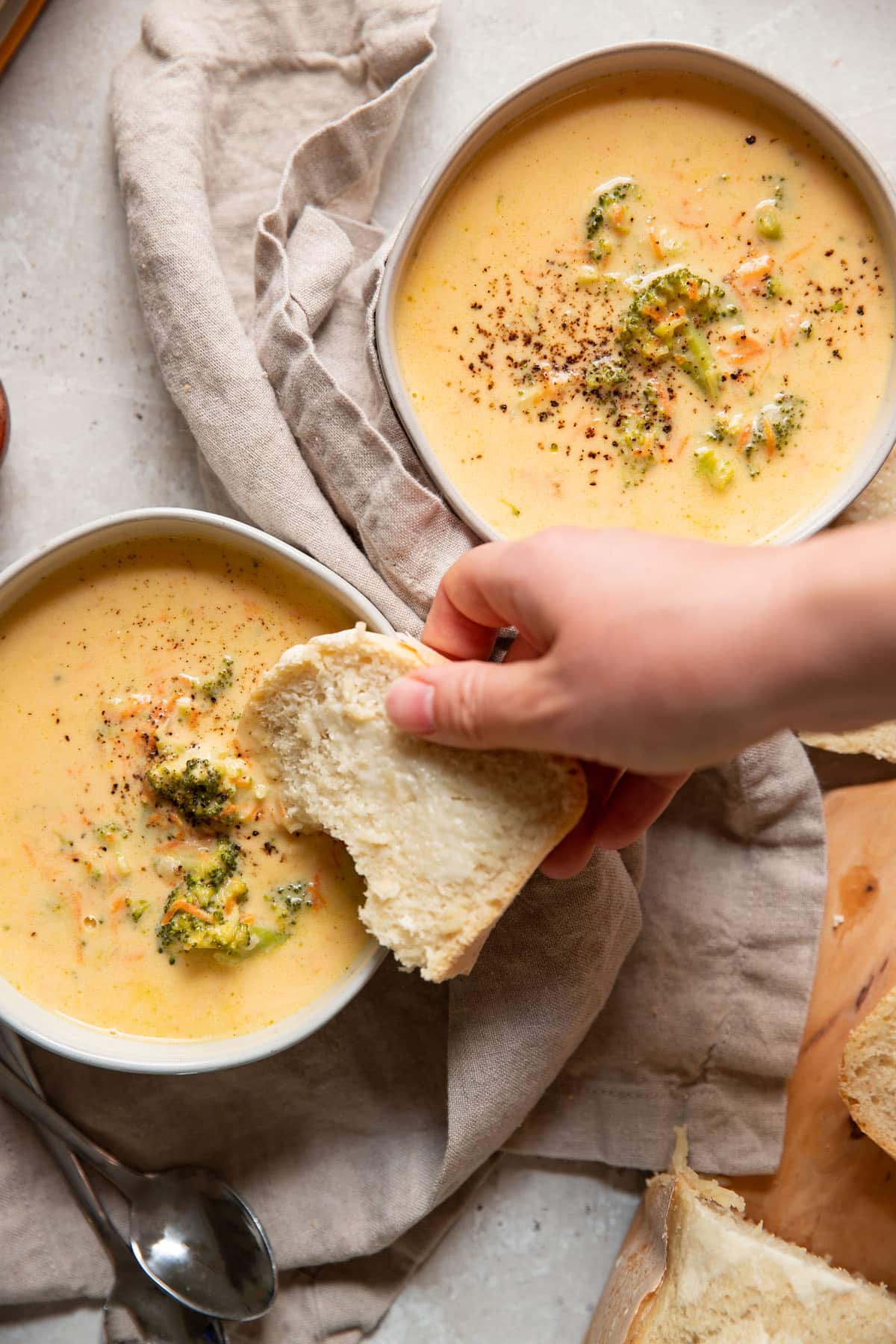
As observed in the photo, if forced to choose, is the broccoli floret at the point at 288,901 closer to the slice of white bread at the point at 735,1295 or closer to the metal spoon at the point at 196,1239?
the metal spoon at the point at 196,1239

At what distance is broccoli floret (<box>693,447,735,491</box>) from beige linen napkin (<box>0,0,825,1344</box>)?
55 cm

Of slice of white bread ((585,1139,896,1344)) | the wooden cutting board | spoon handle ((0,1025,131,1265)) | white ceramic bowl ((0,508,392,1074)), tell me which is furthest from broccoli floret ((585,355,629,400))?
spoon handle ((0,1025,131,1265))

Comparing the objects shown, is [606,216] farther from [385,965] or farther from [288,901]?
[385,965]

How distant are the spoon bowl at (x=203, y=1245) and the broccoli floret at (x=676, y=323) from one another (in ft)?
7.03

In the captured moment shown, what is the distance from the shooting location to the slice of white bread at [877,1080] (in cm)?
257

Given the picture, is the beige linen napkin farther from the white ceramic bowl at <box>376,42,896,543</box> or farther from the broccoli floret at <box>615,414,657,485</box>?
the broccoli floret at <box>615,414,657,485</box>

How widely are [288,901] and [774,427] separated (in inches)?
57.8

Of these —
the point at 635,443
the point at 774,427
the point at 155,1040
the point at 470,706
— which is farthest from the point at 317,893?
the point at 774,427

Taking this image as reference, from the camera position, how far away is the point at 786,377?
2490 mm

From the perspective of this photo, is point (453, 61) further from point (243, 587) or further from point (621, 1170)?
point (621, 1170)

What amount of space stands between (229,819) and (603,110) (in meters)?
1.74

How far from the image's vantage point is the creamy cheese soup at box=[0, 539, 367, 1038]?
221cm

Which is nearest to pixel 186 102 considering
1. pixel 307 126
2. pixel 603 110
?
pixel 307 126

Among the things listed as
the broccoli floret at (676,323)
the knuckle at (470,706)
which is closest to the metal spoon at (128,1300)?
the knuckle at (470,706)
